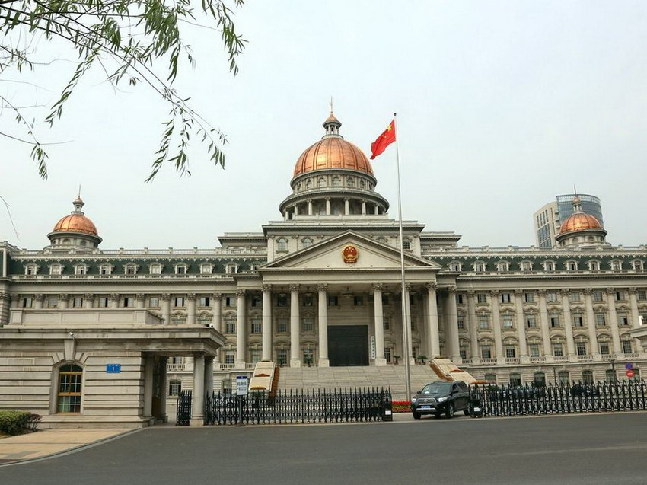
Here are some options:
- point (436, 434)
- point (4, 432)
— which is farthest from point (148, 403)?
point (436, 434)

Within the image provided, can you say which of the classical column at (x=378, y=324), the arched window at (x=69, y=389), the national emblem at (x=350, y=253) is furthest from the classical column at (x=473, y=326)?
the arched window at (x=69, y=389)

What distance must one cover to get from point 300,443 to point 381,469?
7266mm

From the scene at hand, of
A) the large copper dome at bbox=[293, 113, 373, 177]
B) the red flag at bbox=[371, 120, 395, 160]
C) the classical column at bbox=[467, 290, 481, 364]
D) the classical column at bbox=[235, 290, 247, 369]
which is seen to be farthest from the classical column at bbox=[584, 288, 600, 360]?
→ the red flag at bbox=[371, 120, 395, 160]

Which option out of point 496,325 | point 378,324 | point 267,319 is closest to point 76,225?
point 267,319

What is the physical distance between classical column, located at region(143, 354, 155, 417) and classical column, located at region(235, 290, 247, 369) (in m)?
41.2

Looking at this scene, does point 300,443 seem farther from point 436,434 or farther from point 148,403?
point 148,403

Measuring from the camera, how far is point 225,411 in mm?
31734

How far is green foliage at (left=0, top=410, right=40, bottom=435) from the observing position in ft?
81.6

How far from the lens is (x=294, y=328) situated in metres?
70.1

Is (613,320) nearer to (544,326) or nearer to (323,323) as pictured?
(544,326)

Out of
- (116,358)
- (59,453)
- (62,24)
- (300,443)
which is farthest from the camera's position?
(116,358)

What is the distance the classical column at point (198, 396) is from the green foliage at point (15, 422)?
25.1 ft

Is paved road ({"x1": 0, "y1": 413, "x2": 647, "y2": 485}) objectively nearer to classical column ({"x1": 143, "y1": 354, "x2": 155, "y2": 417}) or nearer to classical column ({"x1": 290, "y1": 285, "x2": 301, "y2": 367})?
classical column ({"x1": 143, "y1": 354, "x2": 155, "y2": 417})

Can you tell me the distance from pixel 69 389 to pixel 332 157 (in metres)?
71.2
